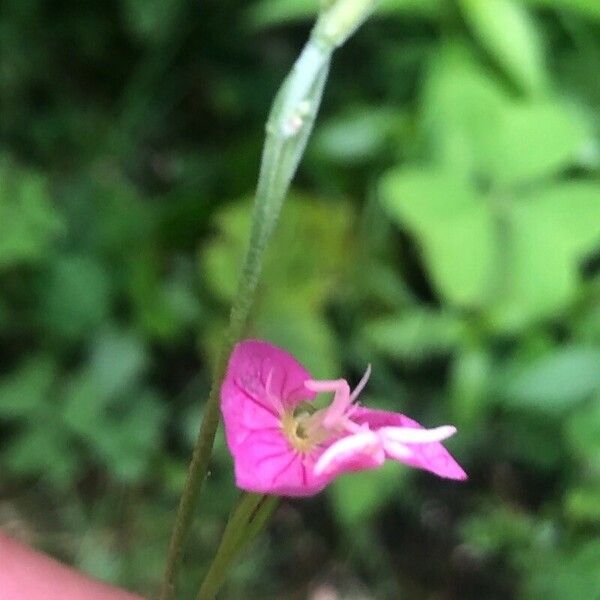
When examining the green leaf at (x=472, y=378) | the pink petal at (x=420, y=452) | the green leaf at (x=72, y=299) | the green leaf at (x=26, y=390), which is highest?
the pink petal at (x=420, y=452)

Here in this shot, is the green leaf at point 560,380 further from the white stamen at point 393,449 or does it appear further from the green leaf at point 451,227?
the white stamen at point 393,449

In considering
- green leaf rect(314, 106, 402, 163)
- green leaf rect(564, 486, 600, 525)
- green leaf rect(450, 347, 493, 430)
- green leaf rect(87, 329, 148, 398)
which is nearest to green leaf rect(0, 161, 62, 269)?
green leaf rect(87, 329, 148, 398)

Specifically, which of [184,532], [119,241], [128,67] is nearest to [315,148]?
[119,241]

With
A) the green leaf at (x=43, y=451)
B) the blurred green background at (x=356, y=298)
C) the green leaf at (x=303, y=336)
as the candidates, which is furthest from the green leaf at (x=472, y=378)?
the green leaf at (x=43, y=451)

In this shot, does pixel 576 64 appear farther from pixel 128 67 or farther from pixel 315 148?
pixel 128 67

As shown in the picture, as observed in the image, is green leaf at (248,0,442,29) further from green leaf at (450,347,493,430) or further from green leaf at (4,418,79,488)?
green leaf at (4,418,79,488)

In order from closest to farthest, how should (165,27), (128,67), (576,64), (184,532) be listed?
(184,532) → (576,64) → (165,27) → (128,67)
